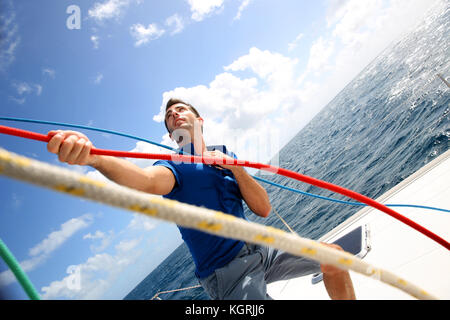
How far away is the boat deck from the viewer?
2.01 meters

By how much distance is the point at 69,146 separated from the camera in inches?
33.4

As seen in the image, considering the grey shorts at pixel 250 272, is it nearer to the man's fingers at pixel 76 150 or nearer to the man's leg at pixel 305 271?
the man's leg at pixel 305 271

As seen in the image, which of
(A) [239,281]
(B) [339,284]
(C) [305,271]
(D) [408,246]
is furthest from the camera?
(D) [408,246]

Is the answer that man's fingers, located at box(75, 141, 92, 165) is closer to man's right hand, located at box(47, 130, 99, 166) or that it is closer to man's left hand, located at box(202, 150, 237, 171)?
man's right hand, located at box(47, 130, 99, 166)

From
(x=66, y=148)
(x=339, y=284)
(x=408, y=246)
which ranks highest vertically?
(x=66, y=148)

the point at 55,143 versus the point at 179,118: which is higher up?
the point at 179,118

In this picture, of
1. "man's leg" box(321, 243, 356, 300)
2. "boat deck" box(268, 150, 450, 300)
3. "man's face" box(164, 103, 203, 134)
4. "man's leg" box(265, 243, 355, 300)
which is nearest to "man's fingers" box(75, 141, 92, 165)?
"man's face" box(164, 103, 203, 134)

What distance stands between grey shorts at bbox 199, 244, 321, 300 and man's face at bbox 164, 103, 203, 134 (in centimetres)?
94

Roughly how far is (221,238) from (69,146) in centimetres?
88

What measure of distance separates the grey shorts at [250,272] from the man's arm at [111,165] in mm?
544

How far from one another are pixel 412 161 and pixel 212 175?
27.7 feet

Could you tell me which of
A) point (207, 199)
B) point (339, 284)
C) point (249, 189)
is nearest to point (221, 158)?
point (207, 199)

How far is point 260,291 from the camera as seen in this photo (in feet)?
4.06

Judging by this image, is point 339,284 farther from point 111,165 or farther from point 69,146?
point 69,146
